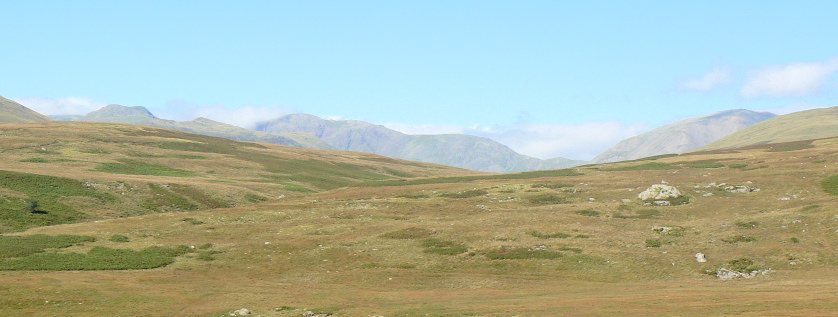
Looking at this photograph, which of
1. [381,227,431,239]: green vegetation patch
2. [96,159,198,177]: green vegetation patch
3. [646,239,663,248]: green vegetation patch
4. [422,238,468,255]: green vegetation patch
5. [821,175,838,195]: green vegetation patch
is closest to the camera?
[422,238,468,255]: green vegetation patch

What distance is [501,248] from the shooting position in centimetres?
5353

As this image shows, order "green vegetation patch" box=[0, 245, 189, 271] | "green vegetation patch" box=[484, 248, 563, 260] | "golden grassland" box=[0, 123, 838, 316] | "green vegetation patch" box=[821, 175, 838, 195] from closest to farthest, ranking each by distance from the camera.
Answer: "golden grassland" box=[0, 123, 838, 316] < "green vegetation patch" box=[0, 245, 189, 271] < "green vegetation patch" box=[484, 248, 563, 260] < "green vegetation patch" box=[821, 175, 838, 195]

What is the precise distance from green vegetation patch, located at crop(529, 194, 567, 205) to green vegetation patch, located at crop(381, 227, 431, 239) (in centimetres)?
2606

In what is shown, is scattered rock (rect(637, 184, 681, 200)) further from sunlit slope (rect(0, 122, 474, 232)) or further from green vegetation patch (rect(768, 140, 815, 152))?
green vegetation patch (rect(768, 140, 815, 152))

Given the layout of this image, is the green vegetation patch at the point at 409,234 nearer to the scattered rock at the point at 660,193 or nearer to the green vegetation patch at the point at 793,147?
the scattered rock at the point at 660,193

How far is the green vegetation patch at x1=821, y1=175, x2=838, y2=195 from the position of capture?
70.1m

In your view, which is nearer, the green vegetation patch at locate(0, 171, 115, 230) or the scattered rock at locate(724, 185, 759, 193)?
the green vegetation patch at locate(0, 171, 115, 230)

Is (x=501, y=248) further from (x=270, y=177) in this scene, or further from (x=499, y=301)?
(x=270, y=177)

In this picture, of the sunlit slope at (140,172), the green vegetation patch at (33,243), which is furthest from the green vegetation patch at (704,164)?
the green vegetation patch at (33,243)

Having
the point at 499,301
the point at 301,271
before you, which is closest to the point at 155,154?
the point at 301,271

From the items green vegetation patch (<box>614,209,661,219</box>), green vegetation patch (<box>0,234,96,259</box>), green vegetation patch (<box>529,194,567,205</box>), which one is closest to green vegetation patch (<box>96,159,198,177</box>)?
green vegetation patch (<box>0,234,96,259</box>)

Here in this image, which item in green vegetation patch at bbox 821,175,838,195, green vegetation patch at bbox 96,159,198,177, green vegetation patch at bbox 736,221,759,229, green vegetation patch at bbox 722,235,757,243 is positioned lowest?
green vegetation patch at bbox 722,235,757,243

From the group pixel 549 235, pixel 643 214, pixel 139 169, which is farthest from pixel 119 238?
pixel 139 169

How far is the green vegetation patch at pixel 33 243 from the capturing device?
158 feet
